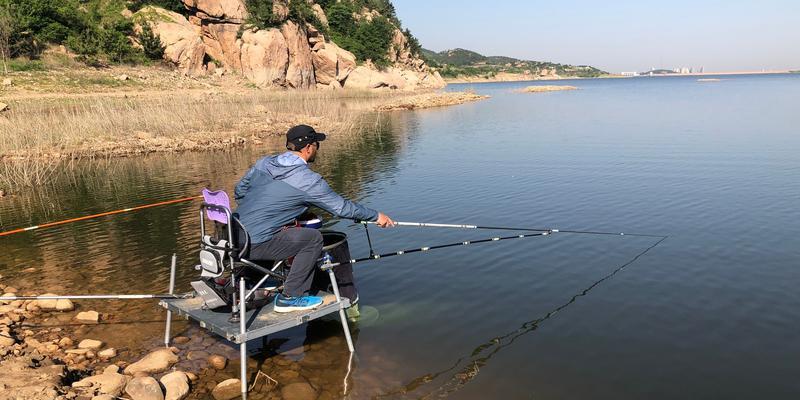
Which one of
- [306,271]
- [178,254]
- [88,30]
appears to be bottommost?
[178,254]

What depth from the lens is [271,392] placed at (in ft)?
17.9

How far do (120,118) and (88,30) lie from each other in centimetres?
2689

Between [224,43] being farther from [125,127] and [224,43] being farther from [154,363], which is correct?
[154,363]

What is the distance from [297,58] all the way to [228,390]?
2461 inches

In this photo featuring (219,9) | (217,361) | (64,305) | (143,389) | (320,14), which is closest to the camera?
(143,389)

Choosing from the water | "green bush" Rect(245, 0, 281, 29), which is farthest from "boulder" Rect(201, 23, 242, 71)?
the water

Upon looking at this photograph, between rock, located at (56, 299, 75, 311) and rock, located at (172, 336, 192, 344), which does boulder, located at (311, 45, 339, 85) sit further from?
rock, located at (172, 336, 192, 344)

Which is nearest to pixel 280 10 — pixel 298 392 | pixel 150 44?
pixel 150 44

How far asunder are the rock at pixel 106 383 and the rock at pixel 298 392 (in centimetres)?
144

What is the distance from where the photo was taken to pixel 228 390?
5.42m

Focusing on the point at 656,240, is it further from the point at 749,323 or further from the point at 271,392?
the point at 271,392

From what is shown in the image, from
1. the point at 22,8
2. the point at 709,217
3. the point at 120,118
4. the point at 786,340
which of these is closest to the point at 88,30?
the point at 22,8

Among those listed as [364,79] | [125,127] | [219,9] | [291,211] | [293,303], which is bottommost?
[293,303]

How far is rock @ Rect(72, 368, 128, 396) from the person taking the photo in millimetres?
5137
